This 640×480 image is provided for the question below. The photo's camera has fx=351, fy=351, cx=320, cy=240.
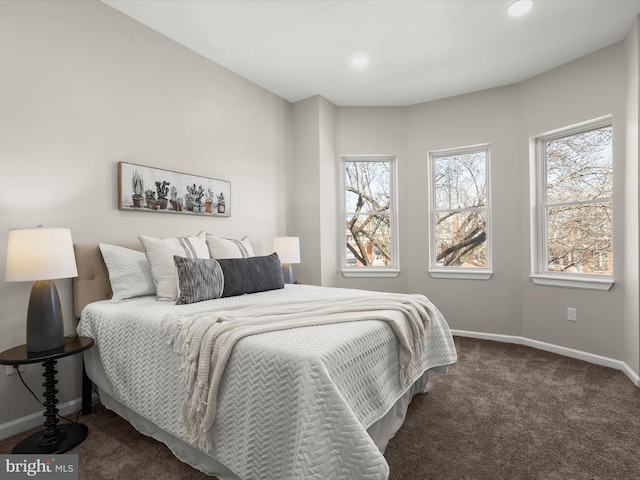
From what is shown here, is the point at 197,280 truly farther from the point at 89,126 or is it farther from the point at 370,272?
the point at 370,272

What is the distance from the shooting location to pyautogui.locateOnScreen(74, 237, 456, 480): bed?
1195mm

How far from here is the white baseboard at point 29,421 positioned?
1983mm

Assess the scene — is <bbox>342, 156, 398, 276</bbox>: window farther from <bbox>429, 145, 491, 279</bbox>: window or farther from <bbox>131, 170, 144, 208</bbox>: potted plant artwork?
<bbox>131, 170, 144, 208</bbox>: potted plant artwork

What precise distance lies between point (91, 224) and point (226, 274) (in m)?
0.98

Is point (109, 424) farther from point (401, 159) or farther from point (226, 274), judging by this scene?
point (401, 159)

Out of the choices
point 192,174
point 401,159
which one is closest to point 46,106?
point 192,174

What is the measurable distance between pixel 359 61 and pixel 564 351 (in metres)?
3.37

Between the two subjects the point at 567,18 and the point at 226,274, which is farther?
the point at 567,18

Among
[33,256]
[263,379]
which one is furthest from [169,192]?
[263,379]

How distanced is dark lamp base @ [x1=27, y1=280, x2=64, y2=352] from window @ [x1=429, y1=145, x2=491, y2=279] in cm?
356

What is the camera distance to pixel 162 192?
2797mm

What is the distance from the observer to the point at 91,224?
2.38 meters

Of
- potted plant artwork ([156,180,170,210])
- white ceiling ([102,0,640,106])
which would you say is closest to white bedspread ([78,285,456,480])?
potted plant artwork ([156,180,170,210])

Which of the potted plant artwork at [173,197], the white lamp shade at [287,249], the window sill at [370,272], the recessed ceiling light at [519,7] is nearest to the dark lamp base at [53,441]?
the potted plant artwork at [173,197]
